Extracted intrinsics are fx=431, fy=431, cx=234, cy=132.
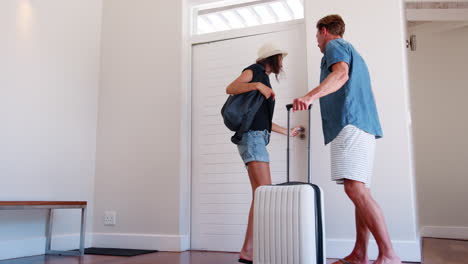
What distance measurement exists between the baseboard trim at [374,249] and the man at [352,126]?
0.78 m

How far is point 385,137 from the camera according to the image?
9.42 ft

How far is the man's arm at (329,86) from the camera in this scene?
1957 millimetres

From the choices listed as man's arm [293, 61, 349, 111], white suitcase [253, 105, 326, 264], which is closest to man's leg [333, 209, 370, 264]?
white suitcase [253, 105, 326, 264]

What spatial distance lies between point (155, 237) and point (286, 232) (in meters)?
1.85

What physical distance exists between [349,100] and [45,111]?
2.36m

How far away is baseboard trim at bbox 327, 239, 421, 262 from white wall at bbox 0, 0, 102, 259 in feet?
6.70

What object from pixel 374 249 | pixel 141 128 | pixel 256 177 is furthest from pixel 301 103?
pixel 141 128

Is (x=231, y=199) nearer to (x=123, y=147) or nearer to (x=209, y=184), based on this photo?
(x=209, y=184)

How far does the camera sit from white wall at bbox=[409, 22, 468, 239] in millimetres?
4770

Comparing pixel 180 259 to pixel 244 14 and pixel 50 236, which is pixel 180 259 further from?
pixel 244 14

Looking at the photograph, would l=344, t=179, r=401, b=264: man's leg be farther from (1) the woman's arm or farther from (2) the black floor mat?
(2) the black floor mat

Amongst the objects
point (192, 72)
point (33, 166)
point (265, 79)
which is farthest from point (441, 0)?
point (33, 166)

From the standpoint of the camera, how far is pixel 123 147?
3736 mm

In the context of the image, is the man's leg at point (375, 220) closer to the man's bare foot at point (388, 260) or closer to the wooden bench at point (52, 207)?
the man's bare foot at point (388, 260)
